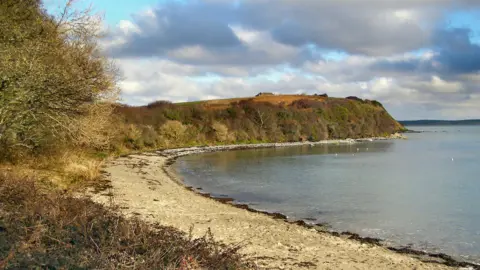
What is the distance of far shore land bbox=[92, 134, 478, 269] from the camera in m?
11.7

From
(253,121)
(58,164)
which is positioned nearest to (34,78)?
(58,164)

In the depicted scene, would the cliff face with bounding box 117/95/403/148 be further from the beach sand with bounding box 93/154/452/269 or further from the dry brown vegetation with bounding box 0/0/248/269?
the beach sand with bounding box 93/154/452/269

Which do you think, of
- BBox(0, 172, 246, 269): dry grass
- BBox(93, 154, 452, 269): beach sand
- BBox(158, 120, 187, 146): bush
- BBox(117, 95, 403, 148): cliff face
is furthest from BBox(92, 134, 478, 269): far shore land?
BBox(158, 120, 187, 146): bush

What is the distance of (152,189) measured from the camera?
24.4m

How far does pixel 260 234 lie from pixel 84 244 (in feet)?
25.9

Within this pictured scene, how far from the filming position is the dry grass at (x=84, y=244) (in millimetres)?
6340

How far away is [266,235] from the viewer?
14.3 m

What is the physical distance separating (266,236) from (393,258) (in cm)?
397

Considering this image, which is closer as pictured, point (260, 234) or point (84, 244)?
point (84, 244)

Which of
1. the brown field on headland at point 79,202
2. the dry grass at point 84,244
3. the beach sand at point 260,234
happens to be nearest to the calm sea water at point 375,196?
the beach sand at point 260,234

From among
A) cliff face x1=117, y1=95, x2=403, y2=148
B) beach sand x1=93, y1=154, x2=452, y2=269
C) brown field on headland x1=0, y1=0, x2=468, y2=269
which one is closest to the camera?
brown field on headland x1=0, y1=0, x2=468, y2=269

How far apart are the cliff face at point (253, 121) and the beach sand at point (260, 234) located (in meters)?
36.5

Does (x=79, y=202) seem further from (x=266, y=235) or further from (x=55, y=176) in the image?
(x=55, y=176)

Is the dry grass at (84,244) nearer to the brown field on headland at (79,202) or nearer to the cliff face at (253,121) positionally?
the brown field on headland at (79,202)
